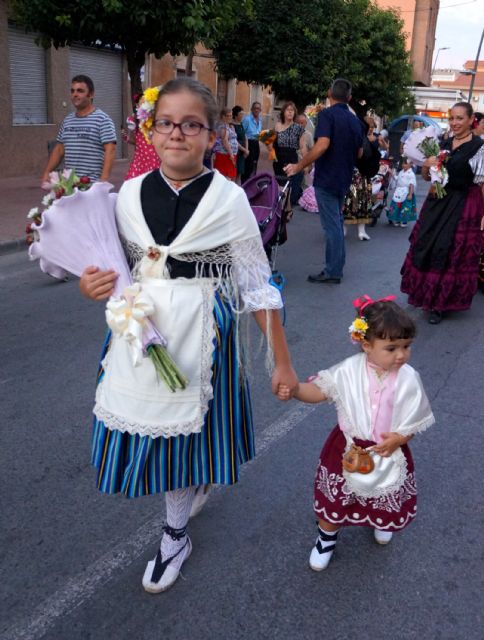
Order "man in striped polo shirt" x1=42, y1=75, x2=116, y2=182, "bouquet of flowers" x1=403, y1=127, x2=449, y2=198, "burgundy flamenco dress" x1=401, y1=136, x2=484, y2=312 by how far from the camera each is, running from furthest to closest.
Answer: "man in striped polo shirt" x1=42, y1=75, x2=116, y2=182 < "burgundy flamenco dress" x1=401, y1=136, x2=484, y2=312 < "bouquet of flowers" x1=403, y1=127, x2=449, y2=198

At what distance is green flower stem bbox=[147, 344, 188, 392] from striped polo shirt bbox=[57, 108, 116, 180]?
188 inches

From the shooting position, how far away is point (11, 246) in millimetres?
7855

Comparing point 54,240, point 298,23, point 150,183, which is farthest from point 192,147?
point 298,23

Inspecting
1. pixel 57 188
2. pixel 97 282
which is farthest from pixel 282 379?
pixel 57 188

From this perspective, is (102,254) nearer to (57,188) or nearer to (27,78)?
(57,188)

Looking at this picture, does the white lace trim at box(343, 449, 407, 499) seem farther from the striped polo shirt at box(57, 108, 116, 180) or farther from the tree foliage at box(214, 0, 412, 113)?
the tree foliage at box(214, 0, 412, 113)

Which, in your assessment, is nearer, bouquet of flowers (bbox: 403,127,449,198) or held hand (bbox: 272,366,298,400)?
held hand (bbox: 272,366,298,400)

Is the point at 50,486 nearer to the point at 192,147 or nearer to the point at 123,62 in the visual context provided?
the point at 192,147

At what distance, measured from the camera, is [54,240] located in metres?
2.00

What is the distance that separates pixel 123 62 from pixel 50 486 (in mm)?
16170

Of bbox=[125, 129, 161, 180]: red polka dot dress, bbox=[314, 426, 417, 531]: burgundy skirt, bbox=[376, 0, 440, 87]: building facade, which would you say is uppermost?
bbox=[376, 0, 440, 87]: building facade

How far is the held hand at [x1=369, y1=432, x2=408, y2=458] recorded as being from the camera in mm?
2377

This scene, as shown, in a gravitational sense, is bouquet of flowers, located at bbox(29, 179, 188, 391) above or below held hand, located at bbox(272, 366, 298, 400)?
above

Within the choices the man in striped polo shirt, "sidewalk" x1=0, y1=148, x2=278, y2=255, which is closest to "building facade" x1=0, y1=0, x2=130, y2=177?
"sidewalk" x1=0, y1=148, x2=278, y2=255
